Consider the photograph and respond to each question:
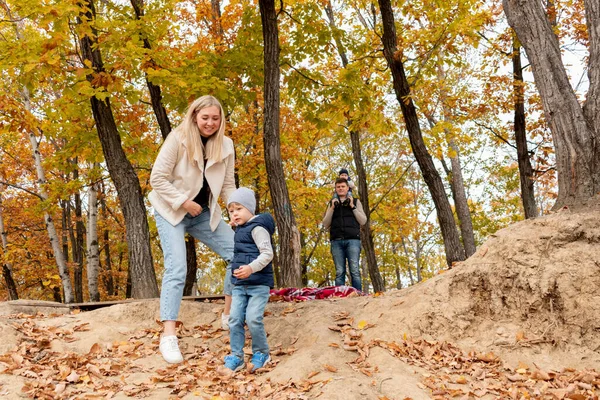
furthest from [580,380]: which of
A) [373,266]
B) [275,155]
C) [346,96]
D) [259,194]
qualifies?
[259,194]

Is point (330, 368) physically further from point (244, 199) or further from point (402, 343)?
point (244, 199)

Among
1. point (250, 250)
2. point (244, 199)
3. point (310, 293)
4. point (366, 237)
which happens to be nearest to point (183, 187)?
point (244, 199)

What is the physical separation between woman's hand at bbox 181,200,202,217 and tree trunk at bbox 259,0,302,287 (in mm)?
2841

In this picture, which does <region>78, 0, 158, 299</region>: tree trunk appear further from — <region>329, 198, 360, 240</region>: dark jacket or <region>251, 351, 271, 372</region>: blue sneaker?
<region>251, 351, 271, 372</region>: blue sneaker

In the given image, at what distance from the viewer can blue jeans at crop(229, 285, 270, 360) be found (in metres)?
4.18

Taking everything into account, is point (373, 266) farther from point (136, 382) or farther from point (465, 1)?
point (136, 382)

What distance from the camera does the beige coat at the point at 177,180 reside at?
14.8 ft

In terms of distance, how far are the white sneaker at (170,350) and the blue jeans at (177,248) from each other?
191 millimetres

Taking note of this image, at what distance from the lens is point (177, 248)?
4.54m

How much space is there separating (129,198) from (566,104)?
6291 millimetres

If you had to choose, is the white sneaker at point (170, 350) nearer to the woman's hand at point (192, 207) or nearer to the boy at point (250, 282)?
the boy at point (250, 282)

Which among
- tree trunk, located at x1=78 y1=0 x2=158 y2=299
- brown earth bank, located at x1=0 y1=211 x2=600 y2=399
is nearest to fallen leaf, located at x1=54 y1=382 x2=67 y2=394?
brown earth bank, located at x1=0 y1=211 x2=600 y2=399

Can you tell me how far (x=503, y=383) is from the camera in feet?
12.5

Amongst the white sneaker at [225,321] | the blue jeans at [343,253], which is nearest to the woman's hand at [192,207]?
the white sneaker at [225,321]
